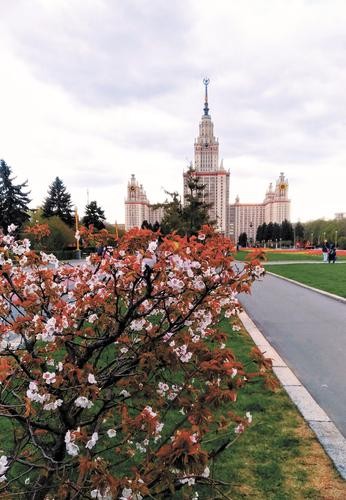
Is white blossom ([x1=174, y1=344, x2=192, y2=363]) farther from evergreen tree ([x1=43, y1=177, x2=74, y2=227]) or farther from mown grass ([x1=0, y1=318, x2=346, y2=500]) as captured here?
evergreen tree ([x1=43, y1=177, x2=74, y2=227])

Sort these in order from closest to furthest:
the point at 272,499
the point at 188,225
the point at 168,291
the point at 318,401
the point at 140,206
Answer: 1. the point at 168,291
2. the point at 272,499
3. the point at 318,401
4. the point at 188,225
5. the point at 140,206

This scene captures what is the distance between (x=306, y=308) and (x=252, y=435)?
7.37 metres

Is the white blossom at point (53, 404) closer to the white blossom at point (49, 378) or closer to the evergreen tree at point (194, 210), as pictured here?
the white blossom at point (49, 378)

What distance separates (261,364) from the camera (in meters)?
2.42

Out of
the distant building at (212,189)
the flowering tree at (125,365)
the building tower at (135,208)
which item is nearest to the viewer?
the flowering tree at (125,365)

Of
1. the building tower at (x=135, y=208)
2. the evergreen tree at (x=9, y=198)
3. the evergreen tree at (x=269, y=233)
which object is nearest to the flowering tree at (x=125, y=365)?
the evergreen tree at (x=9, y=198)

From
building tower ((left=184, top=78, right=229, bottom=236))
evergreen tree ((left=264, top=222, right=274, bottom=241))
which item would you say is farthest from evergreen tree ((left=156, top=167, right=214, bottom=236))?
building tower ((left=184, top=78, right=229, bottom=236))

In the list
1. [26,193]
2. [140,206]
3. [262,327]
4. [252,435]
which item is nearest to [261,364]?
[252,435]

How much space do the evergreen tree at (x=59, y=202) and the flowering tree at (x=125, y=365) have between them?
47783 mm

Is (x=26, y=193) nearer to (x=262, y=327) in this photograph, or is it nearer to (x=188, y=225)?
(x=188, y=225)

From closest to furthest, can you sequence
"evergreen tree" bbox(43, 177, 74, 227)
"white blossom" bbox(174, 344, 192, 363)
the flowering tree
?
the flowering tree, "white blossom" bbox(174, 344, 192, 363), "evergreen tree" bbox(43, 177, 74, 227)

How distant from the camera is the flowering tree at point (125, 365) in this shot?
209cm

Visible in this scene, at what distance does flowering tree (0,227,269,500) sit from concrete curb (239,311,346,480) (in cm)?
123

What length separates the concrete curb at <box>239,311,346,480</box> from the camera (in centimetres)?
325
